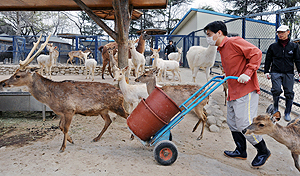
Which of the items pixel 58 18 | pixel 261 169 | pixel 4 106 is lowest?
pixel 261 169

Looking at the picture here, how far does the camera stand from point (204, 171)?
3.25 m

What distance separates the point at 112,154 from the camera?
369cm

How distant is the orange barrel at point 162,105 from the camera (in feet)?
10.8

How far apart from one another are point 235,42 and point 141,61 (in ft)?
19.3

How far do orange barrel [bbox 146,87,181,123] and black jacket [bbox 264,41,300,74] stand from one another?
334 cm

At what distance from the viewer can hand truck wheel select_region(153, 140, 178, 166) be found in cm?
333

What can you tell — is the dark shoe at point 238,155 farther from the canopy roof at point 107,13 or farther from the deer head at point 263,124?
the canopy roof at point 107,13

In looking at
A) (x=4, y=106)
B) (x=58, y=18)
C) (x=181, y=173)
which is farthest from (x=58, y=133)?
(x=58, y=18)

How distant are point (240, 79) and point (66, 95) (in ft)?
9.32

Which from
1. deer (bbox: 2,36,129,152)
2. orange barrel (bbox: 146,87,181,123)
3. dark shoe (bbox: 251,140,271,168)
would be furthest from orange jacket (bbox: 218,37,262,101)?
deer (bbox: 2,36,129,152)

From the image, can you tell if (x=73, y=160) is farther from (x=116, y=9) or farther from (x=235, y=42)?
(x=116, y=9)

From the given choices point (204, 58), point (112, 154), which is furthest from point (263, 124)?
point (204, 58)

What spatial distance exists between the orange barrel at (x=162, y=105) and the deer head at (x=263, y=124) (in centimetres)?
102

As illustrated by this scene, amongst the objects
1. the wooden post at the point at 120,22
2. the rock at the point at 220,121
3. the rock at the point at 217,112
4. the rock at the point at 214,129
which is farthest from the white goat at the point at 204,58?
the wooden post at the point at 120,22
